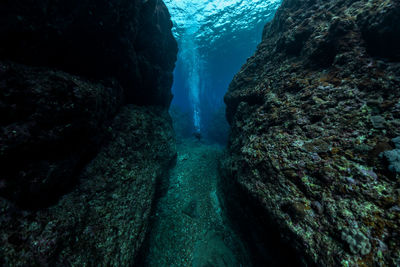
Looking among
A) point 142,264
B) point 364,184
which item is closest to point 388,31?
point 364,184

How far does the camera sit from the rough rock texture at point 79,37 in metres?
3.45

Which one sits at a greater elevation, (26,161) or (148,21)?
(148,21)

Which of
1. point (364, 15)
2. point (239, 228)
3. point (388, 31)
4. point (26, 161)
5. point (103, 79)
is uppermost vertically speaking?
point (364, 15)

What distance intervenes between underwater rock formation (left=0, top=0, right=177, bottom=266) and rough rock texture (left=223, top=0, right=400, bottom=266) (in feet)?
14.8

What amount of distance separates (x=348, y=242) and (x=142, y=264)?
20.4 ft

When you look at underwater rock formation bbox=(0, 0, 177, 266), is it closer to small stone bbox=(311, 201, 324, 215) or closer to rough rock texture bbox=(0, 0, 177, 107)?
rough rock texture bbox=(0, 0, 177, 107)

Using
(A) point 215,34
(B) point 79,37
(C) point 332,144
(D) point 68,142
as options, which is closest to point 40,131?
(D) point 68,142

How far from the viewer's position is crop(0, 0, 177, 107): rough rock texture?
3.45m

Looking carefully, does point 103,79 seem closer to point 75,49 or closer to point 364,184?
point 75,49

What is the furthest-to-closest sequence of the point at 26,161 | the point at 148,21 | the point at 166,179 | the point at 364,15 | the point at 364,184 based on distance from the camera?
the point at 148,21
the point at 166,179
the point at 364,15
the point at 26,161
the point at 364,184

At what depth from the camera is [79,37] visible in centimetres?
480

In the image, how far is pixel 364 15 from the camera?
4.74 metres

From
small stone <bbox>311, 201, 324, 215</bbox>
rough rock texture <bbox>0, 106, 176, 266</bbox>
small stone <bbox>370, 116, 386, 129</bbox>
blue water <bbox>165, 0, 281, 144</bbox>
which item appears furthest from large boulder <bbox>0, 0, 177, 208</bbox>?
blue water <bbox>165, 0, 281, 144</bbox>

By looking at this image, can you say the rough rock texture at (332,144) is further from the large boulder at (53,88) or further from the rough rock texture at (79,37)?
the rough rock texture at (79,37)
